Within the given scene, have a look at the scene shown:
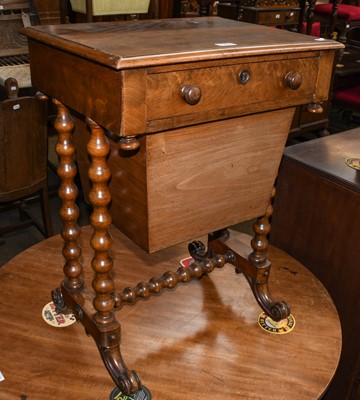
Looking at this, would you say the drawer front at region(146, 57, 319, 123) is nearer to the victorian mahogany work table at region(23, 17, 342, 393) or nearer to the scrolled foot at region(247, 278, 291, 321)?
the victorian mahogany work table at region(23, 17, 342, 393)

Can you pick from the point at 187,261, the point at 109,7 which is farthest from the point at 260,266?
the point at 109,7

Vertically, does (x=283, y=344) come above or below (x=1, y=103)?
below

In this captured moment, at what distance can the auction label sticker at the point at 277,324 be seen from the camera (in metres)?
1.45

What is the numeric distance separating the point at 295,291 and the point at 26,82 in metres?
1.88

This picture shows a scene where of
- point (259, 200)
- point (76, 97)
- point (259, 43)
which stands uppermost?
point (259, 43)

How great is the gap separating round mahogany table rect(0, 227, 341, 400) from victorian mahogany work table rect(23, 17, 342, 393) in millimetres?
82

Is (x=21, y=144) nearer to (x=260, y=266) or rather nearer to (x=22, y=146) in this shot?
(x=22, y=146)

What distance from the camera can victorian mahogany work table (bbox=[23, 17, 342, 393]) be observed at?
3.20 ft

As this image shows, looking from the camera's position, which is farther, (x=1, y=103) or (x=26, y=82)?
(x=26, y=82)

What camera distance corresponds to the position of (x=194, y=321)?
1468 mm

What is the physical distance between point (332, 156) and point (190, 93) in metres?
0.98

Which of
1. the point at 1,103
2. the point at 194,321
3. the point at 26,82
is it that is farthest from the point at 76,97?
the point at 26,82

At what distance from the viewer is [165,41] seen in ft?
3.57

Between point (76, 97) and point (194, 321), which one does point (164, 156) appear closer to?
point (76, 97)
